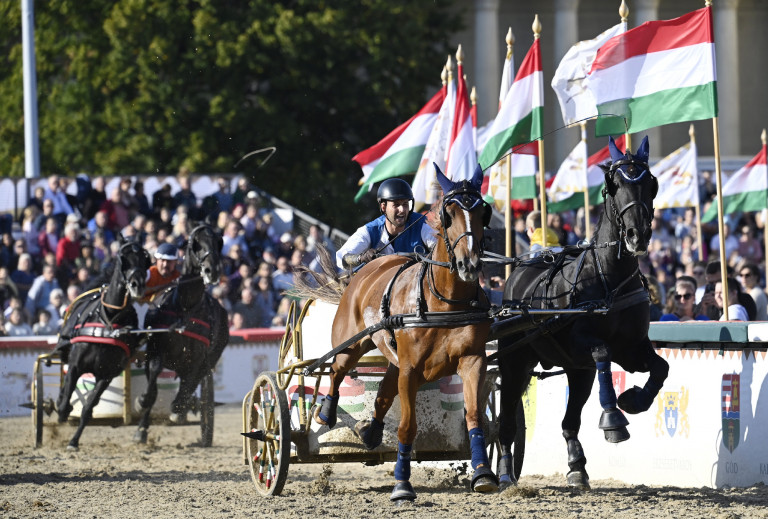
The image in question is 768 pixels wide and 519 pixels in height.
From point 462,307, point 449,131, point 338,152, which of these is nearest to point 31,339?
point 449,131

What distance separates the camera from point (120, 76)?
3192cm

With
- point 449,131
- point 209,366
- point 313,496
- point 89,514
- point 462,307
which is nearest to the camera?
point 462,307

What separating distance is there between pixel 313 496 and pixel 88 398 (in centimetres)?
483

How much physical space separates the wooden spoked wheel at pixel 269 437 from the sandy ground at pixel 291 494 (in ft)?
0.51

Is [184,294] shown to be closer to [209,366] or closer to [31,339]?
[209,366]

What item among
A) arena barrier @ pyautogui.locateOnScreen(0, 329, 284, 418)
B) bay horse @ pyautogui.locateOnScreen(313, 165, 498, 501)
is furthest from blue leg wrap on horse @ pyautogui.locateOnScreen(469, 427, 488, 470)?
arena barrier @ pyautogui.locateOnScreen(0, 329, 284, 418)

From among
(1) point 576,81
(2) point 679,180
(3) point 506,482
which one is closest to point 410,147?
(1) point 576,81

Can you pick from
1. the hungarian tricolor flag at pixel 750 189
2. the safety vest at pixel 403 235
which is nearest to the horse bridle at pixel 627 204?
the safety vest at pixel 403 235

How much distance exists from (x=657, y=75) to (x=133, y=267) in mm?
5601

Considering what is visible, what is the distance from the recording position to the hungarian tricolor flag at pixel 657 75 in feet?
40.1

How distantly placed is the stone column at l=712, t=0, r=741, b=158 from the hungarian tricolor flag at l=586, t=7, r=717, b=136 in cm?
3571

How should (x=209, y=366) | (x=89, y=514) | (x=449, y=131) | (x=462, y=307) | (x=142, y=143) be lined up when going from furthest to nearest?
(x=142, y=143)
(x=449, y=131)
(x=209, y=366)
(x=89, y=514)
(x=462, y=307)

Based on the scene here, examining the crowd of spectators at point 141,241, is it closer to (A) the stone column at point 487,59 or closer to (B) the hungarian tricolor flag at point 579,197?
(B) the hungarian tricolor flag at point 579,197

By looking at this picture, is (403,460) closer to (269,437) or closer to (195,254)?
(269,437)
